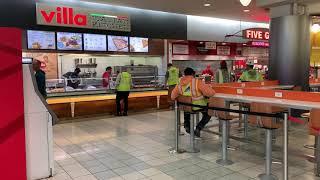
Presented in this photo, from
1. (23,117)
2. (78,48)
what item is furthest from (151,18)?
(23,117)

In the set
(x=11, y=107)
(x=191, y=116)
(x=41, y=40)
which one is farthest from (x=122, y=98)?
(x=11, y=107)

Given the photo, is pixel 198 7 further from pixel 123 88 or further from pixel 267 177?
pixel 267 177

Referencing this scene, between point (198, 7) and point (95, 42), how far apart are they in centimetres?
332

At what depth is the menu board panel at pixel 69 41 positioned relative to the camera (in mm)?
8398

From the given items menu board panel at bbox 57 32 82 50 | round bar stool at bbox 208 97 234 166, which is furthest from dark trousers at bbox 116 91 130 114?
round bar stool at bbox 208 97 234 166

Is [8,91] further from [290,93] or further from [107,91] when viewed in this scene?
[107,91]

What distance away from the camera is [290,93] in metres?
4.85

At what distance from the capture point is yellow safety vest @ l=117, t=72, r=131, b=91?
869 centimetres

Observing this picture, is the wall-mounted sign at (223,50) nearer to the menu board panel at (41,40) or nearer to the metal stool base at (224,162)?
the menu board panel at (41,40)

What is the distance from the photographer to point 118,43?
372 inches

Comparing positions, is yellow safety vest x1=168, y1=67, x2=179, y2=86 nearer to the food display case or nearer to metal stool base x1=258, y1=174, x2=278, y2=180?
the food display case

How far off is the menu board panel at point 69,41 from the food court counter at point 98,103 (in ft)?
4.58

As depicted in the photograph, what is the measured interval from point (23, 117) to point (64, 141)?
248cm

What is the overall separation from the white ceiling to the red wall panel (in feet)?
16.7
